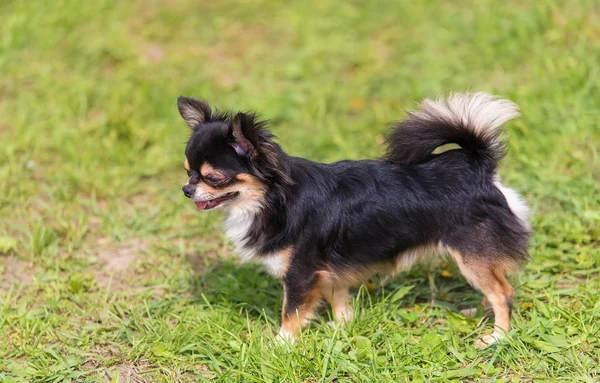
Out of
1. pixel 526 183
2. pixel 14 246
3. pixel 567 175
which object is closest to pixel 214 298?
pixel 14 246

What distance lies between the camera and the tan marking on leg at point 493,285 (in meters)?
3.62

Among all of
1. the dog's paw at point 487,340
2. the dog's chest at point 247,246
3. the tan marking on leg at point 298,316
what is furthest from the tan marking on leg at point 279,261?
the dog's paw at point 487,340

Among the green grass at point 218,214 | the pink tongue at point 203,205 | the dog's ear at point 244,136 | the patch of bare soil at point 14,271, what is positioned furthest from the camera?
the patch of bare soil at point 14,271

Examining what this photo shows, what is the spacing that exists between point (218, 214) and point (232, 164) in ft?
5.73

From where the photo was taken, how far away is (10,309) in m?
4.18

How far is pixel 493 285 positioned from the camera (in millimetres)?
3686

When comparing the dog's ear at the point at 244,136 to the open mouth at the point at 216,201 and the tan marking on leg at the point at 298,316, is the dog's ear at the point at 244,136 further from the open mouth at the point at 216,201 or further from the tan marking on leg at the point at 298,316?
the tan marking on leg at the point at 298,316

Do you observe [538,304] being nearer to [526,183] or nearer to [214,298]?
[526,183]

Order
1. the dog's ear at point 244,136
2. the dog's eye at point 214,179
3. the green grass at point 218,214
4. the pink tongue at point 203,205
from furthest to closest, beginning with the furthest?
the green grass at point 218,214, the pink tongue at point 203,205, the dog's eye at point 214,179, the dog's ear at point 244,136

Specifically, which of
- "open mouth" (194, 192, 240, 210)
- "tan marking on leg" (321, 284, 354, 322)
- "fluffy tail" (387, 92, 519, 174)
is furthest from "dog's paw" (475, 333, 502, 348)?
"open mouth" (194, 192, 240, 210)

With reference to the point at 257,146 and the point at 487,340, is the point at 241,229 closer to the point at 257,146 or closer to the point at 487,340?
the point at 257,146

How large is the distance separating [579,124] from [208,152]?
350cm

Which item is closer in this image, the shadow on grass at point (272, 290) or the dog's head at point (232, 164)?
the dog's head at point (232, 164)

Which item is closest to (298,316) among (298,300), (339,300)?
(298,300)
